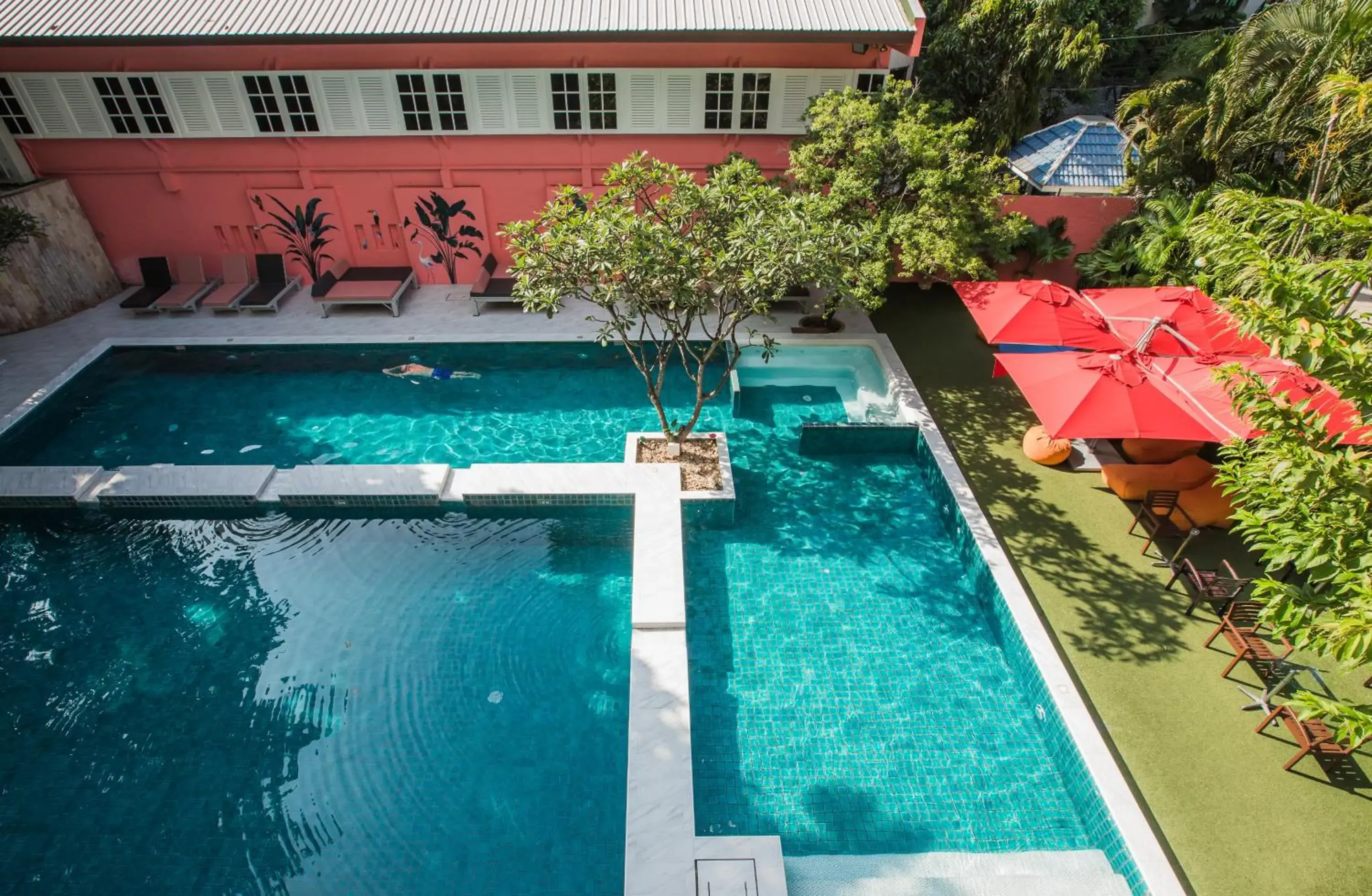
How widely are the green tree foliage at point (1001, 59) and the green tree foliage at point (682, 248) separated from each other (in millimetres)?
7936

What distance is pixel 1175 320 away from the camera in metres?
10.3

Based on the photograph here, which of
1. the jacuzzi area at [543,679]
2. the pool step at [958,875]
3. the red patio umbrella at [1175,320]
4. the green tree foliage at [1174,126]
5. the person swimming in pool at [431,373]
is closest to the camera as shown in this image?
the pool step at [958,875]

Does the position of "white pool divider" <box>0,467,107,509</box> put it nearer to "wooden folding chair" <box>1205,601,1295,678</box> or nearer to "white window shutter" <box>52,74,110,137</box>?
"white window shutter" <box>52,74,110,137</box>

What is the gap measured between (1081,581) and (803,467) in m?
4.32

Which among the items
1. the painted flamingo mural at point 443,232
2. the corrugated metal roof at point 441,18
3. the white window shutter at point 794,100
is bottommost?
the painted flamingo mural at point 443,232

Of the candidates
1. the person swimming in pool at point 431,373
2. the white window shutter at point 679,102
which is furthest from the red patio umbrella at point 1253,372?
the person swimming in pool at point 431,373

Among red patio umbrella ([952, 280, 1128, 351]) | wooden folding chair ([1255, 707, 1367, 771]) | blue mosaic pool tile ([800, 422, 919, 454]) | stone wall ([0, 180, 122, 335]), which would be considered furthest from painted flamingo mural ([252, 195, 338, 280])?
wooden folding chair ([1255, 707, 1367, 771])

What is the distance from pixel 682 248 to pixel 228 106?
11842 mm

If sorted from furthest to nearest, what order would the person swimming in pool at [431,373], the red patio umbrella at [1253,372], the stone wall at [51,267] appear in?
the stone wall at [51,267] < the person swimming in pool at [431,373] < the red patio umbrella at [1253,372]

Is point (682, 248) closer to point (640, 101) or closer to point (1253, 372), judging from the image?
point (1253, 372)

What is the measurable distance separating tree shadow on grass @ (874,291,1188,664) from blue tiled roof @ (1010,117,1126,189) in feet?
11.1

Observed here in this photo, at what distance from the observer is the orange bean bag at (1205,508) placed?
9695 mm

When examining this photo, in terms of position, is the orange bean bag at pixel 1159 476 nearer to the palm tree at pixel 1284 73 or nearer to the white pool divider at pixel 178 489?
the palm tree at pixel 1284 73

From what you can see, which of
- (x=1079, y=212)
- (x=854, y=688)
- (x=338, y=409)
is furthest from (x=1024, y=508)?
(x=338, y=409)
